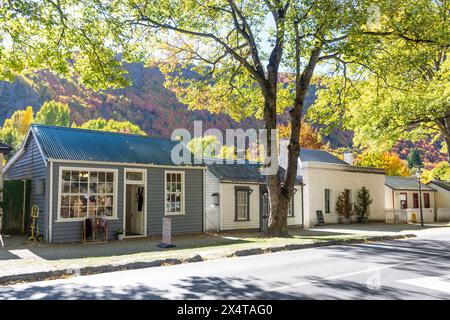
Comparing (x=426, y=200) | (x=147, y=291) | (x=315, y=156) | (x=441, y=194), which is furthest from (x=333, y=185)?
(x=147, y=291)

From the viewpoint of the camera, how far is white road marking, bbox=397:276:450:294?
25.6 feet

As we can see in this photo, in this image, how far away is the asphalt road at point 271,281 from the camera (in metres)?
7.37

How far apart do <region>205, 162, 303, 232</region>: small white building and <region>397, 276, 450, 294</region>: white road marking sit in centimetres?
1379

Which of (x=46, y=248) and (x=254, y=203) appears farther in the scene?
(x=254, y=203)

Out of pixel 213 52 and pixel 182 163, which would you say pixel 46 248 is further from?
pixel 213 52

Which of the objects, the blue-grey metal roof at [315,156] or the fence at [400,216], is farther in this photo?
the fence at [400,216]

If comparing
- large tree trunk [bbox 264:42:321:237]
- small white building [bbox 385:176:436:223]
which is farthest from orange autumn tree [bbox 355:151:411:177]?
large tree trunk [bbox 264:42:321:237]

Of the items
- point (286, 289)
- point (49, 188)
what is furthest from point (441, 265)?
point (49, 188)

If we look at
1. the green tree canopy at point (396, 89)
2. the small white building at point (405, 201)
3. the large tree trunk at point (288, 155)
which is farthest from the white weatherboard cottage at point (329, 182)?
the large tree trunk at point (288, 155)

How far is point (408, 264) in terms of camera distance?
35.5ft

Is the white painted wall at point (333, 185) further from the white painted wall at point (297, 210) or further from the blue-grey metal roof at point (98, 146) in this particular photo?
the blue-grey metal roof at point (98, 146)

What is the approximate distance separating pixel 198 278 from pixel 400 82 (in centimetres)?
1742

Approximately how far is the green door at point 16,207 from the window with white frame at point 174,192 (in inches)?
235

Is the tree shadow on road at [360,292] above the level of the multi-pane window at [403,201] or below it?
below
